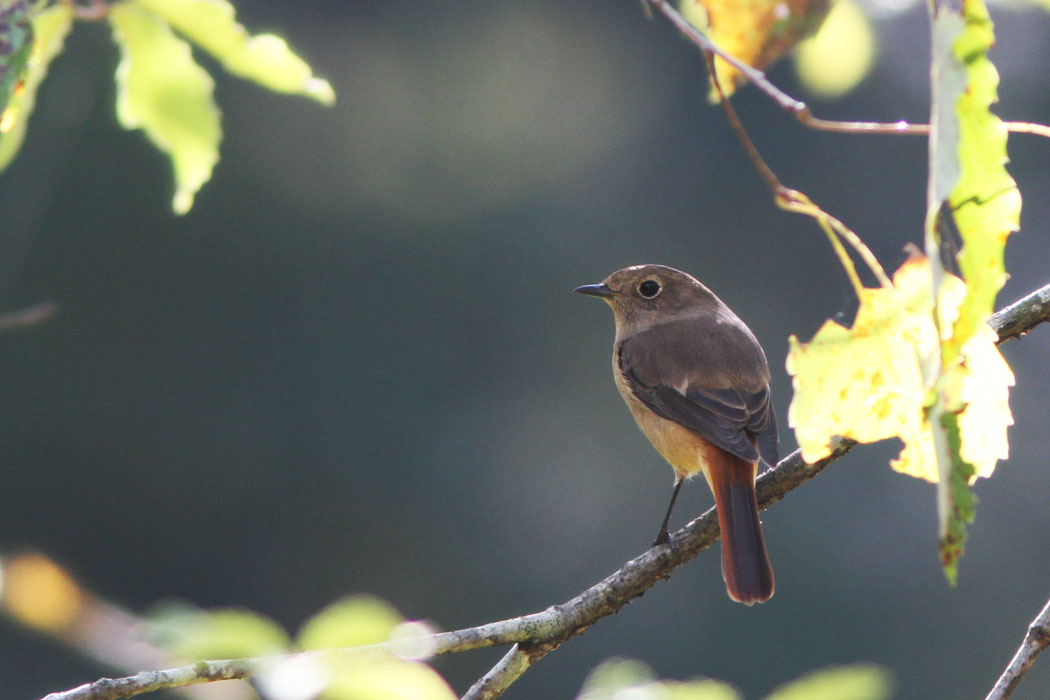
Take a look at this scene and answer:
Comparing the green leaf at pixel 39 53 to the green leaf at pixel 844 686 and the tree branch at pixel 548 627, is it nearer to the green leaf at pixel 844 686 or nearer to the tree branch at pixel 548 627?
the tree branch at pixel 548 627

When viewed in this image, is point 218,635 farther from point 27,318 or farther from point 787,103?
point 787,103

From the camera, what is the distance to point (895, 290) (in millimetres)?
1353

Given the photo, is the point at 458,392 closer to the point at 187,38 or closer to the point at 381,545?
the point at 381,545

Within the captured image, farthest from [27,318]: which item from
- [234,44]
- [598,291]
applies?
[598,291]

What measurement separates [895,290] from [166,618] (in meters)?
1.06

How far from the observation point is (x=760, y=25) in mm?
1457

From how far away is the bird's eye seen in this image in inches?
167

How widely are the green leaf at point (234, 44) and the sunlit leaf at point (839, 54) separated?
0.86 metres

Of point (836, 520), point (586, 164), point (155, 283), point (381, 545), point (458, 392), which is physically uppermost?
point (586, 164)

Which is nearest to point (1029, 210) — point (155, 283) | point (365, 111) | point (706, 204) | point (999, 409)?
point (706, 204)

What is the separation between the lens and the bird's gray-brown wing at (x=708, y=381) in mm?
3303

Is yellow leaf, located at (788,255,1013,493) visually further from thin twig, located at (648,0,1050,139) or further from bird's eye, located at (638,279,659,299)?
bird's eye, located at (638,279,659,299)

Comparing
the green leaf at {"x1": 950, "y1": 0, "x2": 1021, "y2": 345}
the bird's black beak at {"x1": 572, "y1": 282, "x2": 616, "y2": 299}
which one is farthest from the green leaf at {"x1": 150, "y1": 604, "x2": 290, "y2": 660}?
the bird's black beak at {"x1": 572, "y1": 282, "x2": 616, "y2": 299}

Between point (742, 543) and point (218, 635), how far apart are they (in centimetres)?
170
